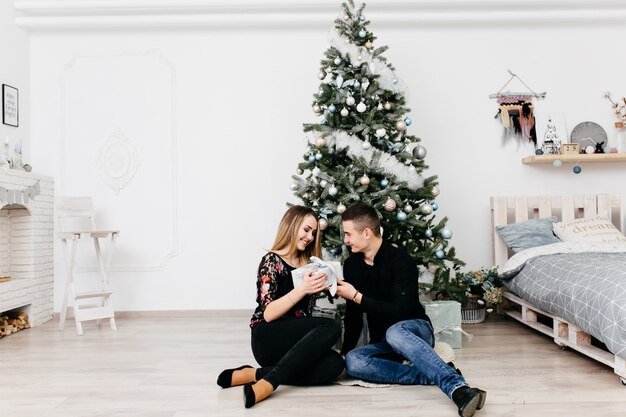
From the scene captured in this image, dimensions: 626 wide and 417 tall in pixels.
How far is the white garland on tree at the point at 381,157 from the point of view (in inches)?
134

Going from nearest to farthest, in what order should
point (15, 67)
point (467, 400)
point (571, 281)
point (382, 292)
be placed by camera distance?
point (467, 400), point (382, 292), point (571, 281), point (15, 67)

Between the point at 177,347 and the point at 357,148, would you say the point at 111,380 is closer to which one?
the point at 177,347

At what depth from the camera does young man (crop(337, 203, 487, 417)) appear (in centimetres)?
247

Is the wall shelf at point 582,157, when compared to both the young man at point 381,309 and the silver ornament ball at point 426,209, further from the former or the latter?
the young man at point 381,309

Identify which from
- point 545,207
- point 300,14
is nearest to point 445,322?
point 545,207

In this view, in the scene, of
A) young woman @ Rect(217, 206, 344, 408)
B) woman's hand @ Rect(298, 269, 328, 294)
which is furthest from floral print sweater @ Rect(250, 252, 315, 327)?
woman's hand @ Rect(298, 269, 328, 294)

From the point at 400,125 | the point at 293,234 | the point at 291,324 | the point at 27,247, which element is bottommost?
the point at 291,324

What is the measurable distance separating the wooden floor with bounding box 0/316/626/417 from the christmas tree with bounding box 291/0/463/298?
76 cm

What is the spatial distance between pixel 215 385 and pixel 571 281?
2.00 meters

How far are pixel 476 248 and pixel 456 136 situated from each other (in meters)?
0.97

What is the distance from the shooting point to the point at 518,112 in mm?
4469

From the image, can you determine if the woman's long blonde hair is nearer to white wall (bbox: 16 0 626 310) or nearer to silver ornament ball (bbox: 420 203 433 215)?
silver ornament ball (bbox: 420 203 433 215)

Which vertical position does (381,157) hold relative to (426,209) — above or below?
above

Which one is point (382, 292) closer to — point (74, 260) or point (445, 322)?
point (445, 322)
